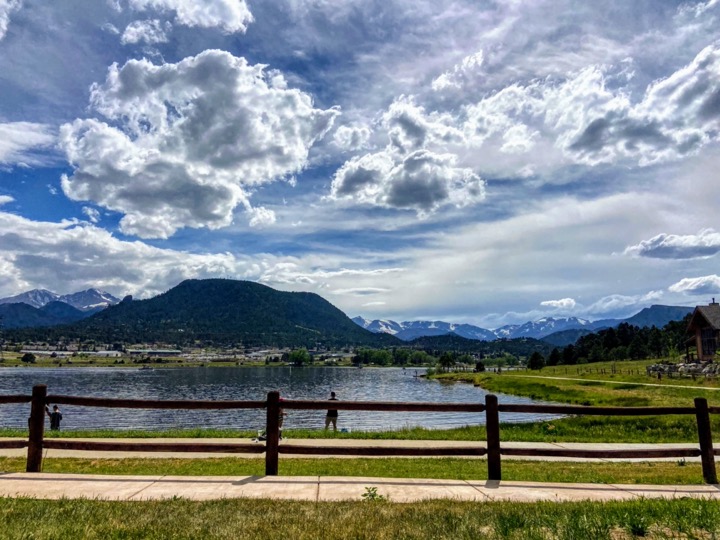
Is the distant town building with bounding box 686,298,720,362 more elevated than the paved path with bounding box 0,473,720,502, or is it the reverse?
the distant town building with bounding box 686,298,720,362

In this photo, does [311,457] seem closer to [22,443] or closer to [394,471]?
[394,471]

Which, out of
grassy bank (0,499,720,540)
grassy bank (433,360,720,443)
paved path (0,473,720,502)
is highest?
grassy bank (0,499,720,540)

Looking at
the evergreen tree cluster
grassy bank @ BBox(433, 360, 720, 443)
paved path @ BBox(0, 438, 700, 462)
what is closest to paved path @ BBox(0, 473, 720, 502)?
paved path @ BBox(0, 438, 700, 462)

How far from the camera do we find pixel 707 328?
78250 mm

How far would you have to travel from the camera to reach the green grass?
12672 mm

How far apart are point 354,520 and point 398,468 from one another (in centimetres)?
657

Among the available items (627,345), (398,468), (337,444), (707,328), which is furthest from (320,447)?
(627,345)

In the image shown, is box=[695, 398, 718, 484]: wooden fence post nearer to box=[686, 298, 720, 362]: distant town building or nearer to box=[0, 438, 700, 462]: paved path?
box=[0, 438, 700, 462]: paved path

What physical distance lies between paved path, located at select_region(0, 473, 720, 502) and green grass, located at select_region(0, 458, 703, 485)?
129 cm

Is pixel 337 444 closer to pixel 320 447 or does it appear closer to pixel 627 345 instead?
pixel 320 447

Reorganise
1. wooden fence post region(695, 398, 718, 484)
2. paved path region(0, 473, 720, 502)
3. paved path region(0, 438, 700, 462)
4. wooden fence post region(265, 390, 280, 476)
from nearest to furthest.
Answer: paved path region(0, 473, 720, 502)
wooden fence post region(265, 390, 280, 476)
wooden fence post region(695, 398, 718, 484)
paved path region(0, 438, 700, 462)

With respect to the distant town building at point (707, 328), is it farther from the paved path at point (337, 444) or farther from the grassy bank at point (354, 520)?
the grassy bank at point (354, 520)

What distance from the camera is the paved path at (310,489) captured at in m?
9.59

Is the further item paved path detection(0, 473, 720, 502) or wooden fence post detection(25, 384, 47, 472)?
wooden fence post detection(25, 384, 47, 472)
